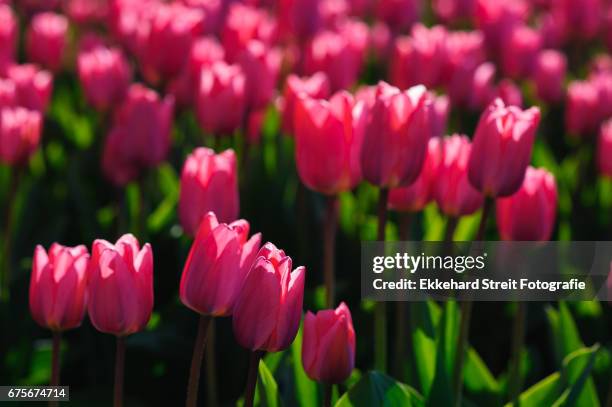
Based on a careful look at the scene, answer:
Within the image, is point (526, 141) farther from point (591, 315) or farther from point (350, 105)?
point (591, 315)

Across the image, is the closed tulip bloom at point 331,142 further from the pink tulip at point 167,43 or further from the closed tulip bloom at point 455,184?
the pink tulip at point 167,43

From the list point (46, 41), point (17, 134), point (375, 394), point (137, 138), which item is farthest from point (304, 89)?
point (46, 41)

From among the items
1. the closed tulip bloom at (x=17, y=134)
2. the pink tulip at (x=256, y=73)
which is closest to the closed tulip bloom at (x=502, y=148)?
the pink tulip at (x=256, y=73)

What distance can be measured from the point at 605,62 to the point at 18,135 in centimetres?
209

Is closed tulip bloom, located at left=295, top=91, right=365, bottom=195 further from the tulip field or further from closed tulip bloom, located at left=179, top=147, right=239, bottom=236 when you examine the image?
closed tulip bloom, located at left=179, top=147, right=239, bottom=236

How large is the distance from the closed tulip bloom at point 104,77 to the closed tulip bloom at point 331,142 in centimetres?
106

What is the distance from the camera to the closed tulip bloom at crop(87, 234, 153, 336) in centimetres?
127

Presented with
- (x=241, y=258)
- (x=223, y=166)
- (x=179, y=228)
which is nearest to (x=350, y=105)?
(x=223, y=166)

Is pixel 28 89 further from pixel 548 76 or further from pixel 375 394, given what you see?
pixel 548 76

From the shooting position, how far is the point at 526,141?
1.56m

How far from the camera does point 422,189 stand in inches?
70.1

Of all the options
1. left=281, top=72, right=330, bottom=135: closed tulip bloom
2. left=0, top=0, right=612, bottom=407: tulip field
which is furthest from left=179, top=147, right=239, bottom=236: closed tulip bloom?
left=281, top=72, right=330, bottom=135: closed tulip bloom

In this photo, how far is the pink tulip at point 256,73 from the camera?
233cm

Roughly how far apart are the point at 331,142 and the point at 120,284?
1.58ft
